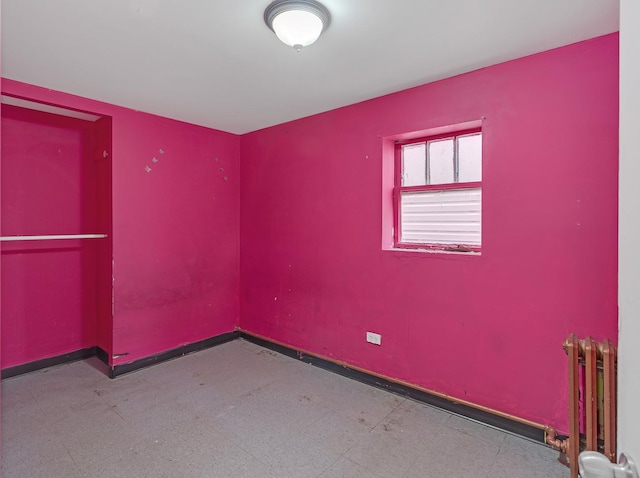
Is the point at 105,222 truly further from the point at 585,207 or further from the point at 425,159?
the point at 585,207

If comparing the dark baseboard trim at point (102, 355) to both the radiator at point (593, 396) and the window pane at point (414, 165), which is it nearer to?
the window pane at point (414, 165)

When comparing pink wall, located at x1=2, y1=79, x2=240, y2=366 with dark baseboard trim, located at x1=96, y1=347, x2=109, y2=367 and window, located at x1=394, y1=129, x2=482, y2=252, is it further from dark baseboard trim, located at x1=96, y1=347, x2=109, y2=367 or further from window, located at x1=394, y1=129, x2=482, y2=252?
window, located at x1=394, y1=129, x2=482, y2=252

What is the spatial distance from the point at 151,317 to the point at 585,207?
3.61 meters

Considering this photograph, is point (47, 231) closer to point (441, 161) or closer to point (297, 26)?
point (297, 26)

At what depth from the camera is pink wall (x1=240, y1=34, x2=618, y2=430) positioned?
196cm

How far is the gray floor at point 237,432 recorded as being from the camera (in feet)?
6.28

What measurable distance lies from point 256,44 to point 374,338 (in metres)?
2.34

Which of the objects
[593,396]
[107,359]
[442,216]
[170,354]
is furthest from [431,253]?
[107,359]

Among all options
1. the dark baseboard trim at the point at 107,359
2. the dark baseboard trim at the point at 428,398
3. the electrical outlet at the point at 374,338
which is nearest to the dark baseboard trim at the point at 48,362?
the dark baseboard trim at the point at 107,359

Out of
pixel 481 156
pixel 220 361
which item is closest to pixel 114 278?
pixel 220 361

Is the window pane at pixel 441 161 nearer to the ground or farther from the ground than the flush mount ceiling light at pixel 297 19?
nearer to the ground

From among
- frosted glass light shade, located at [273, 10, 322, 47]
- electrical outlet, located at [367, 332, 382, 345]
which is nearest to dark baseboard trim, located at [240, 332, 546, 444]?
electrical outlet, located at [367, 332, 382, 345]

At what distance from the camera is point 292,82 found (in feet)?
8.30

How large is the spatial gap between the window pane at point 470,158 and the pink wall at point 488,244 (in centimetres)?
20
